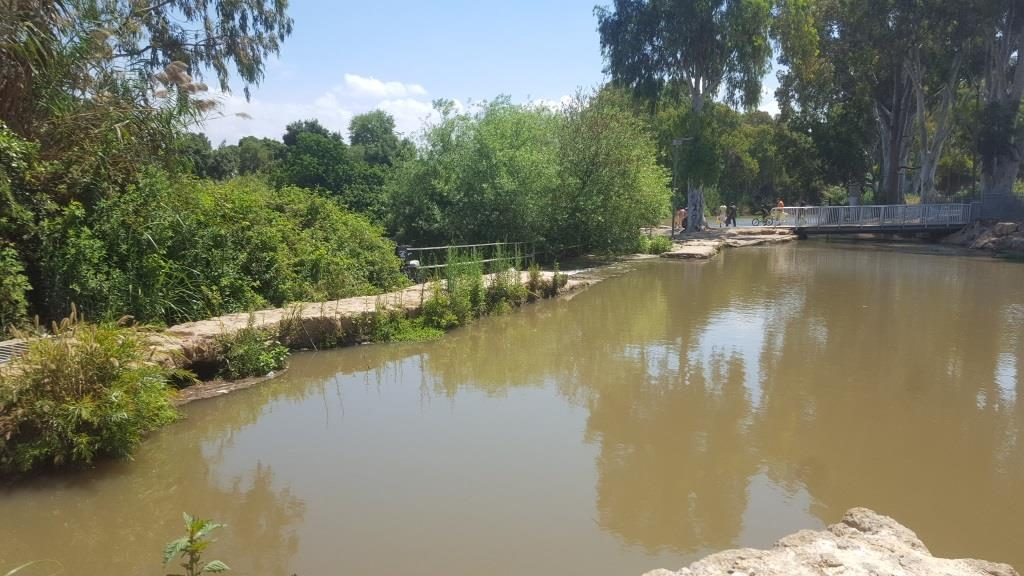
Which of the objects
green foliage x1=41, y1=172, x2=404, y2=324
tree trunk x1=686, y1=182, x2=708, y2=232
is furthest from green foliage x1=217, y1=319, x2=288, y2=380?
tree trunk x1=686, y1=182, x2=708, y2=232

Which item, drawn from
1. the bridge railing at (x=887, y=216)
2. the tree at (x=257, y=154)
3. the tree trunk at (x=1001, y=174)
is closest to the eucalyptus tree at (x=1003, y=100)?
the tree trunk at (x=1001, y=174)

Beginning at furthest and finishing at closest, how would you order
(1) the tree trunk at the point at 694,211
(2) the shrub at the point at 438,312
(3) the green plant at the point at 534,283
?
1. (1) the tree trunk at the point at 694,211
2. (3) the green plant at the point at 534,283
3. (2) the shrub at the point at 438,312

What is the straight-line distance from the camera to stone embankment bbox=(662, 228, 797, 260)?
26578mm

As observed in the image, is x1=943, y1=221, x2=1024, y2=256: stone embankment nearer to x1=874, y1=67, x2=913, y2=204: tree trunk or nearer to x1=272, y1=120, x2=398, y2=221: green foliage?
x1=874, y1=67, x2=913, y2=204: tree trunk

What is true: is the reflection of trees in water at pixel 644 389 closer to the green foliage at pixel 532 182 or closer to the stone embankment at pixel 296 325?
the stone embankment at pixel 296 325

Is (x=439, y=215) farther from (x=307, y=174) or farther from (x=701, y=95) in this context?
(x=701, y=95)

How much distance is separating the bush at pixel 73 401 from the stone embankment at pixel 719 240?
2223 centimetres

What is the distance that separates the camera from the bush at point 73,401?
5.89 m

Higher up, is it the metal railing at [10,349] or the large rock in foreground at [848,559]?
the metal railing at [10,349]

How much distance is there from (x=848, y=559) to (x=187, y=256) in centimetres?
969

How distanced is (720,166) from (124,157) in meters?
27.8

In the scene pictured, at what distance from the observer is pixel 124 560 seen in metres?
4.93

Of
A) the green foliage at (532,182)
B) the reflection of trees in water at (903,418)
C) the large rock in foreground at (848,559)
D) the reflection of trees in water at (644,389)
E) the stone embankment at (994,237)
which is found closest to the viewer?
the large rock in foreground at (848,559)

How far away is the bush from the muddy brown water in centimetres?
25
